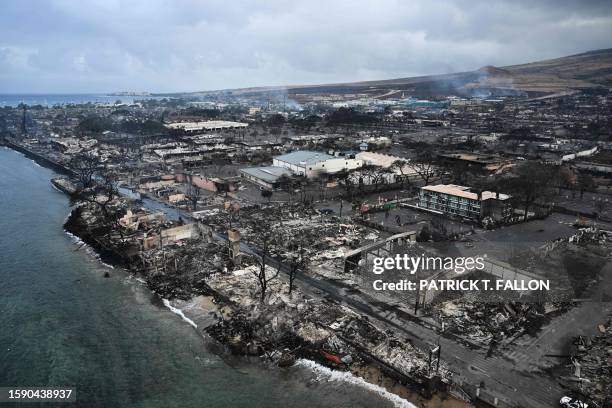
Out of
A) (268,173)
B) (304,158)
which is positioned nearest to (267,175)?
(268,173)

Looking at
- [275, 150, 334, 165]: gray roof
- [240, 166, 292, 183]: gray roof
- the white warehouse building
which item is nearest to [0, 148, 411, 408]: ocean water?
[240, 166, 292, 183]: gray roof

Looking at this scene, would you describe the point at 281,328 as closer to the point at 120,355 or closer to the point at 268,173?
the point at 120,355

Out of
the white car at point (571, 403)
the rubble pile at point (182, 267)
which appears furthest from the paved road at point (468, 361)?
the rubble pile at point (182, 267)

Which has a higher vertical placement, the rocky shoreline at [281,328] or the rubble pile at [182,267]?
the rubble pile at [182,267]

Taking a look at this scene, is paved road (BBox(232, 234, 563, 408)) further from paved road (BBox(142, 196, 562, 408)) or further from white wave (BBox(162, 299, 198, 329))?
white wave (BBox(162, 299, 198, 329))

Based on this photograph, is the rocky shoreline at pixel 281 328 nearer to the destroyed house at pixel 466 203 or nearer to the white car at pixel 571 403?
the white car at pixel 571 403

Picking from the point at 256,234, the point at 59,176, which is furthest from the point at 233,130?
the point at 256,234
